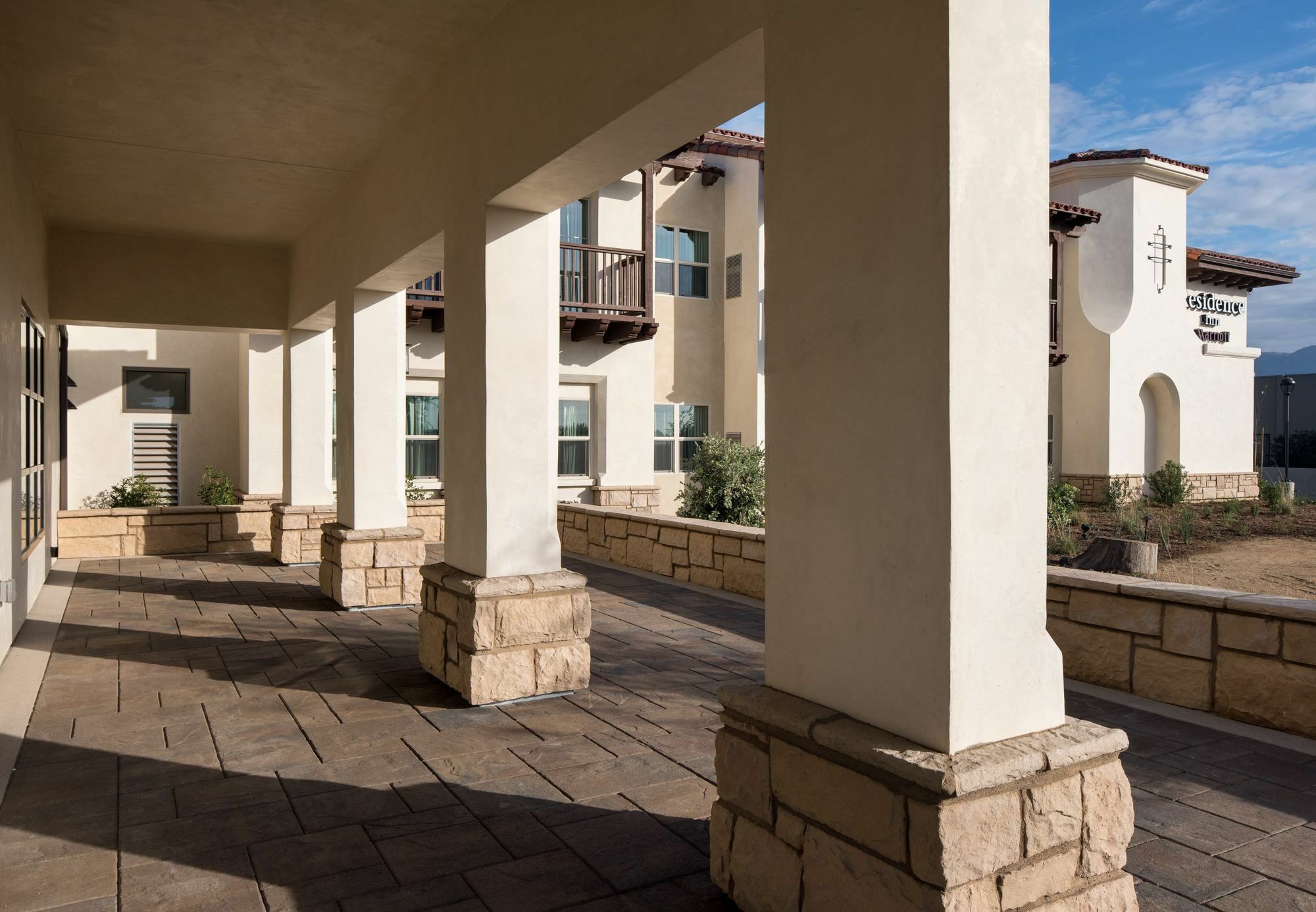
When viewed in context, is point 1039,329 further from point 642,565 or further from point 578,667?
point 642,565

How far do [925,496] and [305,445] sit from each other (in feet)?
29.1

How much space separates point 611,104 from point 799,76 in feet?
4.15

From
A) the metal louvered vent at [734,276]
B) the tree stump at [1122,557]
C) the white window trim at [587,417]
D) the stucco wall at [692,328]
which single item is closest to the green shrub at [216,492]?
the white window trim at [587,417]

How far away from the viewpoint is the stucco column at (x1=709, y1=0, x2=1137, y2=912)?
7.02 ft

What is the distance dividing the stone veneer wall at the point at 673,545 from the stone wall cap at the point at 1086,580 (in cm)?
223

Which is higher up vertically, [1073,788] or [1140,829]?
[1073,788]

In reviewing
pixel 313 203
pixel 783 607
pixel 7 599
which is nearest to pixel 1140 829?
pixel 783 607

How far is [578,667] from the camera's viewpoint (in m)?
4.97

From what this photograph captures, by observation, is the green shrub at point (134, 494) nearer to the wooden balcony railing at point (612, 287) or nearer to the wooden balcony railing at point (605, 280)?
the wooden balcony railing at point (612, 287)

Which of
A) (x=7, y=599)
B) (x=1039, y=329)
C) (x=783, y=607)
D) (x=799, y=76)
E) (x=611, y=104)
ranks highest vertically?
(x=611, y=104)

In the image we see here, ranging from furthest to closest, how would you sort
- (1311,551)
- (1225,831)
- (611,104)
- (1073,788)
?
(1311,551), (611,104), (1225,831), (1073,788)

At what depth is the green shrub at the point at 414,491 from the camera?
12820mm

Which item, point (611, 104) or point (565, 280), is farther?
point (565, 280)

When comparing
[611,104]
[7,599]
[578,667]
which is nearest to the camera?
[611,104]
